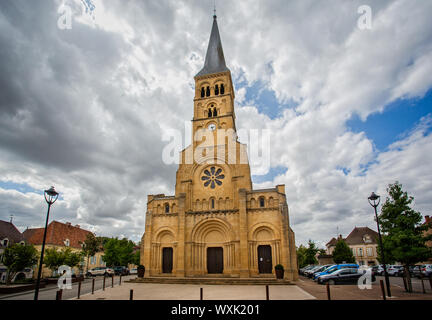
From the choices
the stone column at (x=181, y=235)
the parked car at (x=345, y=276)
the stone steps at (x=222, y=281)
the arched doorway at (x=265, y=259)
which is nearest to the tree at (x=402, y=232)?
the parked car at (x=345, y=276)

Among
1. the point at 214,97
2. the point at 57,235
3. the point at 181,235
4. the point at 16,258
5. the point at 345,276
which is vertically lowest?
the point at 345,276

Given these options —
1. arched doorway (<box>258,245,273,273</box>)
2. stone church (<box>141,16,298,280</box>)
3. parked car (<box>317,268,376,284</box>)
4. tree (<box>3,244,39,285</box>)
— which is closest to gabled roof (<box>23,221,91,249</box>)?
tree (<box>3,244,39,285</box>)

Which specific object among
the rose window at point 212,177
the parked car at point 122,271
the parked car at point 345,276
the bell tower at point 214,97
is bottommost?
the parked car at point 122,271

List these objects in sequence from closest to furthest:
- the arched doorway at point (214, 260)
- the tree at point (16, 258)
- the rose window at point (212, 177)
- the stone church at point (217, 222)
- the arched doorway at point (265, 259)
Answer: the tree at point (16, 258) → the arched doorway at point (265, 259) → the stone church at point (217, 222) → the arched doorway at point (214, 260) → the rose window at point (212, 177)

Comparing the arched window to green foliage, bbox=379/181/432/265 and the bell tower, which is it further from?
green foliage, bbox=379/181/432/265

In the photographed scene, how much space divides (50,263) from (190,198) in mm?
15923

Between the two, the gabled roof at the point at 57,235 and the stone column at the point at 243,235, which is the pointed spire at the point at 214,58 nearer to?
the stone column at the point at 243,235

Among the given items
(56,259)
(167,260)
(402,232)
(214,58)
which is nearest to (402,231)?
(402,232)

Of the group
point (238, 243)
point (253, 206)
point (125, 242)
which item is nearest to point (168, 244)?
point (238, 243)

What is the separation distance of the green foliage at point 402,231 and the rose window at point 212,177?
17.5 m

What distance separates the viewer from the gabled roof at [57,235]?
43219mm

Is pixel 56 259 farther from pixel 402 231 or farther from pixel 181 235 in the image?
pixel 402 231

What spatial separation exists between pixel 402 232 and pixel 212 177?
1975 centimetres

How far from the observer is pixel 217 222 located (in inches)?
1163
